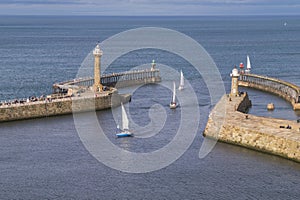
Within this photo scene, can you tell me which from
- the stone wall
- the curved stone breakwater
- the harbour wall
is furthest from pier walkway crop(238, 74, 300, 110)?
the harbour wall

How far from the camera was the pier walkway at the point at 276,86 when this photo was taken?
287 ft

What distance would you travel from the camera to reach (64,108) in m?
77.4

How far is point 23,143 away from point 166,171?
1703 cm

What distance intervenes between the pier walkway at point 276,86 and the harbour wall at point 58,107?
84.2 ft

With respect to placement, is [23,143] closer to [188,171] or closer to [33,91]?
[188,171]

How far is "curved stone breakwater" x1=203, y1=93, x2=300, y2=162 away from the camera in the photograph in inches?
2183

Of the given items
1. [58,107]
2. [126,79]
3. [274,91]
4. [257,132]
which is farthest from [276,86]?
[257,132]

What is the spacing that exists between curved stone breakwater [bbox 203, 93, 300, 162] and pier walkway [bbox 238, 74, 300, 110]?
2116 centimetres

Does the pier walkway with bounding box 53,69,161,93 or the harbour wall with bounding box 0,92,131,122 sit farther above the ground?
the pier walkway with bounding box 53,69,161,93

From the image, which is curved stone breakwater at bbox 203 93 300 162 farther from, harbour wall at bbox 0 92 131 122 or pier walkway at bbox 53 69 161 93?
pier walkway at bbox 53 69 161 93

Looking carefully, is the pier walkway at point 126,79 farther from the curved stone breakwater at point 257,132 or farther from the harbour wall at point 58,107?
the curved stone breakwater at point 257,132

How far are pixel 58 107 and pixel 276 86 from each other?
1609 inches

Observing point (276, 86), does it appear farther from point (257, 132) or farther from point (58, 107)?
point (257, 132)

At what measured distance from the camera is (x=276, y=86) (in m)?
101
